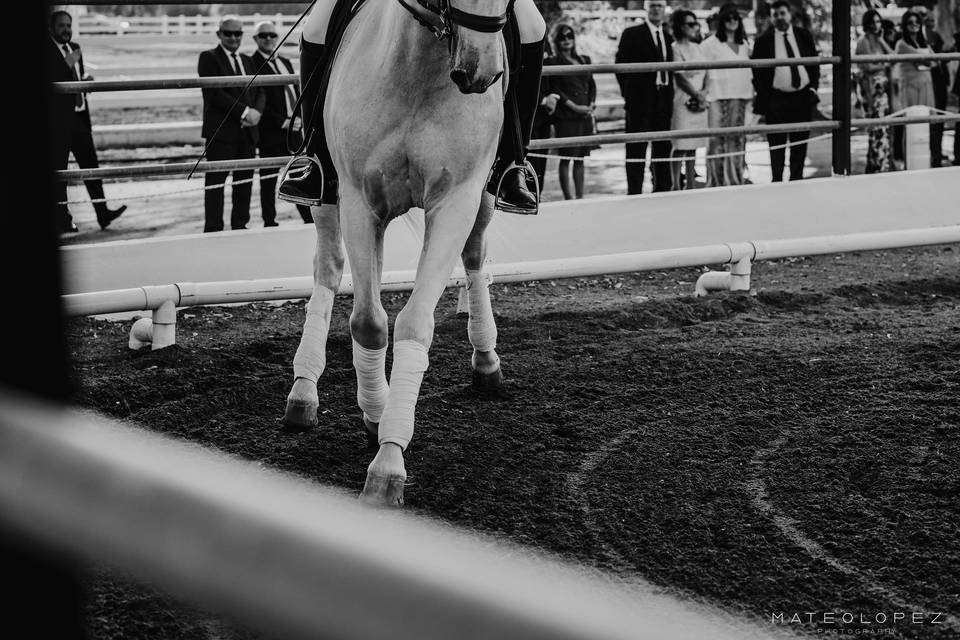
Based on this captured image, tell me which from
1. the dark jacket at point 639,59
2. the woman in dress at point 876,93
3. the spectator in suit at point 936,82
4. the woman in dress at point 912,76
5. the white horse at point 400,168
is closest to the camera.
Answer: the white horse at point 400,168

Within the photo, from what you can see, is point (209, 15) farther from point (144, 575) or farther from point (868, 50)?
point (144, 575)

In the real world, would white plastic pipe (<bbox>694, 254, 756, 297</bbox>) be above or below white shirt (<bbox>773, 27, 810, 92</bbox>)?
below

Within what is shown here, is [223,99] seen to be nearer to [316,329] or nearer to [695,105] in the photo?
[695,105]

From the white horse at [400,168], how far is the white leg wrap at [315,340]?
60cm

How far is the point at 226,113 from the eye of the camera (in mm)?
10406

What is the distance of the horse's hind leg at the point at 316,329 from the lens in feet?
17.7

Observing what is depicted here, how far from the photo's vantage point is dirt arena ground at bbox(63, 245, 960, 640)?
3.54m

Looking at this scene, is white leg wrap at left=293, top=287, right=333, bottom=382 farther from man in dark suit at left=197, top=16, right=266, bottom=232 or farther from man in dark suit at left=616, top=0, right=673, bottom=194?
man in dark suit at left=616, top=0, right=673, bottom=194

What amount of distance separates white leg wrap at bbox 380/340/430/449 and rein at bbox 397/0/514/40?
1.21m

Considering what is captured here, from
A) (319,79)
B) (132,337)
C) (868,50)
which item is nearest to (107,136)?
(868,50)

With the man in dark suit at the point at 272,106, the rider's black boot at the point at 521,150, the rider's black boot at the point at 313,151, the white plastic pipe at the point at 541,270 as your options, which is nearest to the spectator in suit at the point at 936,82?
the white plastic pipe at the point at 541,270

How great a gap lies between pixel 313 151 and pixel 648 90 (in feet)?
22.7

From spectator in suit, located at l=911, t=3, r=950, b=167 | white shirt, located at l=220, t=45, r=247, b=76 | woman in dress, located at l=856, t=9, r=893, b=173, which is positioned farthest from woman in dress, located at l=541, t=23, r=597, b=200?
spectator in suit, located at l=911, t=3, r=950, b=167

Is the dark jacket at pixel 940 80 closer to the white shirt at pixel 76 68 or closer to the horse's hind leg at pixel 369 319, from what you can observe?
the white shirt at pixel 76 68
